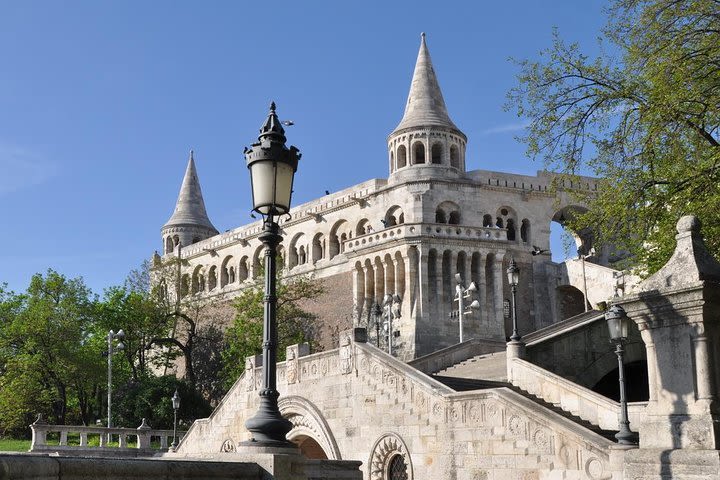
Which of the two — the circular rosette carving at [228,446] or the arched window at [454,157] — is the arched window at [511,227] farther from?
the circular rosette carving at [228,446]

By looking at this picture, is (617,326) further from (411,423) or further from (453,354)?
(453,354)

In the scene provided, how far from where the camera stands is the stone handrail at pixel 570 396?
707 inches

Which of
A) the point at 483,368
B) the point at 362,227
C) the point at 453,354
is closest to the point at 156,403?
the point at 362,227

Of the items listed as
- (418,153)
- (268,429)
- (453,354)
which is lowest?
(268,429)

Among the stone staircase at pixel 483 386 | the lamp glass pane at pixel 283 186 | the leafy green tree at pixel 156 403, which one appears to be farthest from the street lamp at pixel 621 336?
the leafy green tree at pixel 156 403

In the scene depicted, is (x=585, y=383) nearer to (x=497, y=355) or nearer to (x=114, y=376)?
(x=497, y=355)

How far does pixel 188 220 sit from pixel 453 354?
48.9 meters

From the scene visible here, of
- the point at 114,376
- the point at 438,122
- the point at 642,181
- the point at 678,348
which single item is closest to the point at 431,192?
the point at 438,122

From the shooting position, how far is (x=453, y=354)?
28609 millimetres

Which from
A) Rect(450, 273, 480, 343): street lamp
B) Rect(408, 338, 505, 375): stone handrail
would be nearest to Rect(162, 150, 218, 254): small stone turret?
Rect(450, 273, 480, 343): street lamp

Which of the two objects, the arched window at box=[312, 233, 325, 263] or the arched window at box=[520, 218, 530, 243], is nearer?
the arched window at box=[520, 218, 530, 243]

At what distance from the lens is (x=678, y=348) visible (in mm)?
9281

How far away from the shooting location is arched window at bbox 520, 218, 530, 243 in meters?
52.2

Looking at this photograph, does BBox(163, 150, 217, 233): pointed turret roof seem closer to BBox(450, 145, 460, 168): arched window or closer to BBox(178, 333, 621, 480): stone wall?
BBox(450, 145, 460, 168): arched window
